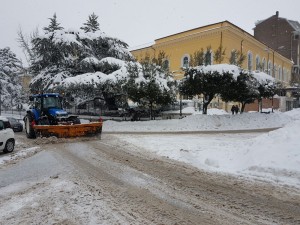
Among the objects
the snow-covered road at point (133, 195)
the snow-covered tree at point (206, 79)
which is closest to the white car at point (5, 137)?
the snow-covered road at point (133, 195)

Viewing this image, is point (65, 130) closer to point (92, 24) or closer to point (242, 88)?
point (242, 88)

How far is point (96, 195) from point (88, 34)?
88.7 feet

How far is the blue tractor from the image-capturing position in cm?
1708

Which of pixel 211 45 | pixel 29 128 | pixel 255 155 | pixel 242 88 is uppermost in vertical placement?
pixel 211 45

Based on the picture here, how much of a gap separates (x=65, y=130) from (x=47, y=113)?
301 cm

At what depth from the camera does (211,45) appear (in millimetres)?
39719

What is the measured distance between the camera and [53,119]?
1742 centimetres

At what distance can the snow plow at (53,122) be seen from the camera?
15465mm

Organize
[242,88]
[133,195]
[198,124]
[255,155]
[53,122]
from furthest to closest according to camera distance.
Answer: [242,88] < [198,124] < [53,122] < [255,155] < [133,195]

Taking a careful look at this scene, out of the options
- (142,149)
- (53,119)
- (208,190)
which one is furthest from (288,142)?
(53,119)

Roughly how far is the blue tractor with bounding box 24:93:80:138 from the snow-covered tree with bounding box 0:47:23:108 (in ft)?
123

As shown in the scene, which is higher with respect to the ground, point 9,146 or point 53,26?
point 53,26

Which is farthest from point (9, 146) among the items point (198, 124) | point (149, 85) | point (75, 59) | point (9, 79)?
point (9, 79)

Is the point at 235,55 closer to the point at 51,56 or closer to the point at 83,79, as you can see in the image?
the point at 83,79
